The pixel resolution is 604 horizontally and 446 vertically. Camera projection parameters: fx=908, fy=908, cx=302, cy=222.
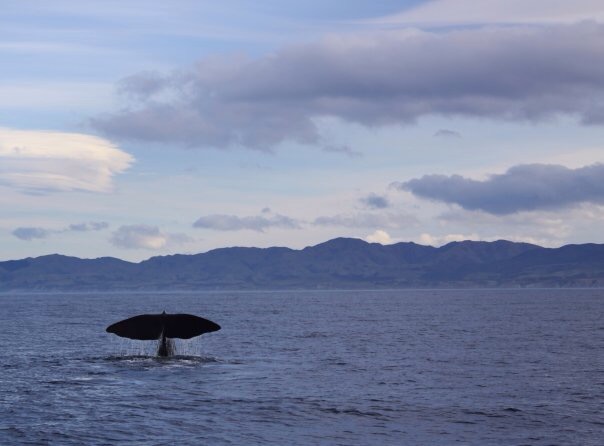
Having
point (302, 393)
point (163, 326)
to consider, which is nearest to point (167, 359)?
point (163, 326)

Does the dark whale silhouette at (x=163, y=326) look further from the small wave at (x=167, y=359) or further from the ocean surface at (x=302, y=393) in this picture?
the small wave at (x=167, y=359)

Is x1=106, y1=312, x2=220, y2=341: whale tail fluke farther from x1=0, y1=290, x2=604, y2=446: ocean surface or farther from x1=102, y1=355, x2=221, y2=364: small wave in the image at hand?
x1=102, y1=355, x2=221, y2=364: small wave

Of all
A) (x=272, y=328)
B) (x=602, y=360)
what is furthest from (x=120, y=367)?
(x=272, y=328)

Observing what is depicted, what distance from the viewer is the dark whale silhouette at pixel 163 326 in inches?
1593

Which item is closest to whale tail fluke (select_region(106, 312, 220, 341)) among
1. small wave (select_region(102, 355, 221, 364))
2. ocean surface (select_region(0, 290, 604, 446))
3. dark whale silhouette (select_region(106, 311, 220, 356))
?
dark whale silhouette (select_region(106, 311, 220, 356))

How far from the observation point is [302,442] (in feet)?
83.4

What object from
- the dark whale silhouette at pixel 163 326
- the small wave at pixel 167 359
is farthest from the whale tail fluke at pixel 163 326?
the small wave at pixel 167 359

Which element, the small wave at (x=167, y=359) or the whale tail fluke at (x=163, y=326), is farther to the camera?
the small wave at (x=167, y=359)

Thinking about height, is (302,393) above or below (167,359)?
below

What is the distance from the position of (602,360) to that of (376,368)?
43.0 ft

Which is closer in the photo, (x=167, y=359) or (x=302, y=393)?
(x=302, y=393)

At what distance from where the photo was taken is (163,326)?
41.2m

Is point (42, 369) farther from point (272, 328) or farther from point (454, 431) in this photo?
point (272, 328)

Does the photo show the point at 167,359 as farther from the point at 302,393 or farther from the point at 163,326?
the point at 302,393
